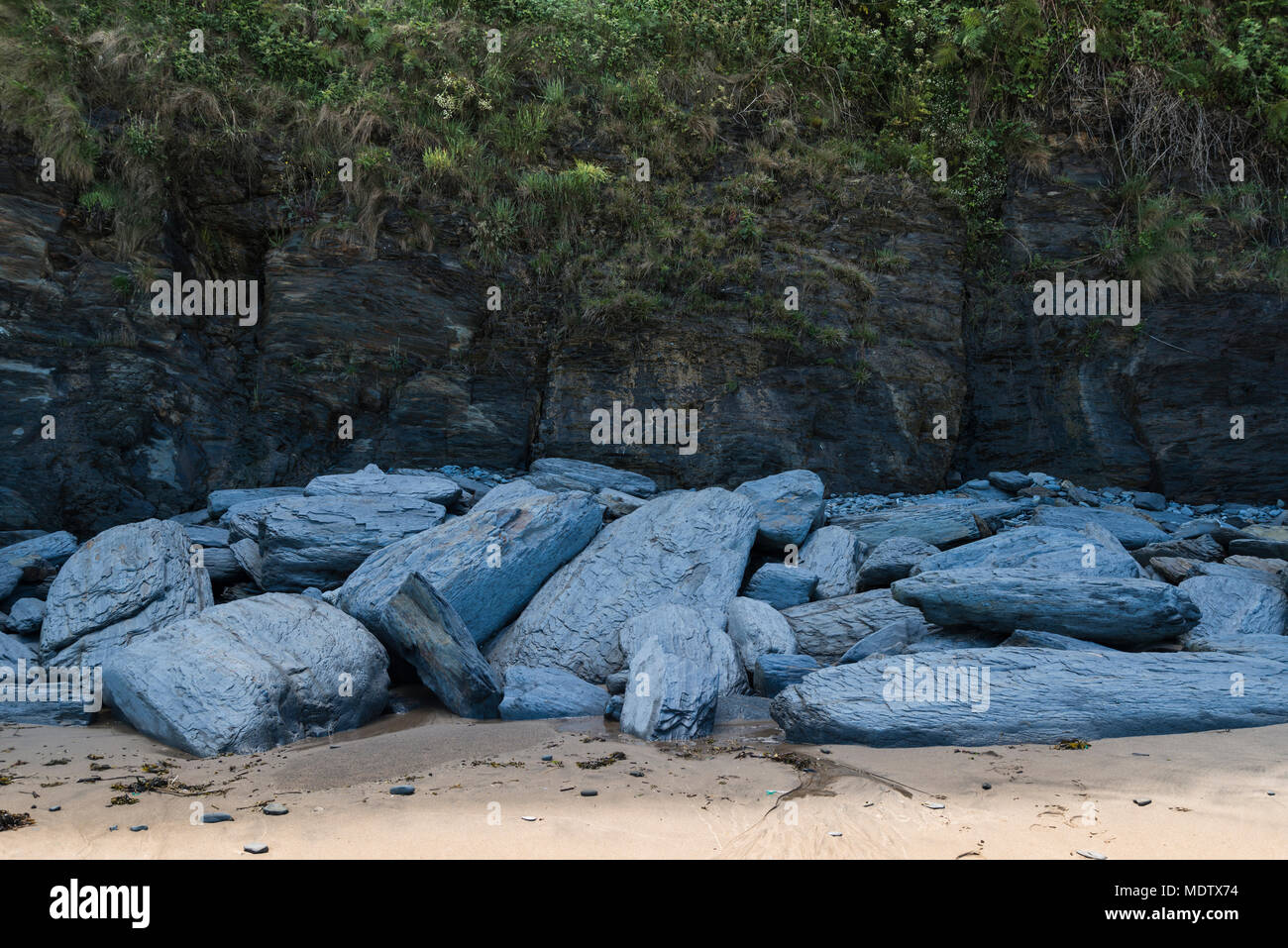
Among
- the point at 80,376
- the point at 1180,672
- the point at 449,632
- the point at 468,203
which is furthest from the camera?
the point at 468,203

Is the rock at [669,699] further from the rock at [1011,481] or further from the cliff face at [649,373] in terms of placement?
the rock at [1011,481]

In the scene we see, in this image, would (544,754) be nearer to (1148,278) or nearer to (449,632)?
(449,632)

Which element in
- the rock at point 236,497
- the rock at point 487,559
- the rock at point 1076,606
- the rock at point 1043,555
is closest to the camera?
the rock at point 1076,606

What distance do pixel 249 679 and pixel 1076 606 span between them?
476 centimetres

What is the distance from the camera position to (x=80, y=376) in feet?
28.9

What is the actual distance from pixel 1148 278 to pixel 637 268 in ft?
19.9

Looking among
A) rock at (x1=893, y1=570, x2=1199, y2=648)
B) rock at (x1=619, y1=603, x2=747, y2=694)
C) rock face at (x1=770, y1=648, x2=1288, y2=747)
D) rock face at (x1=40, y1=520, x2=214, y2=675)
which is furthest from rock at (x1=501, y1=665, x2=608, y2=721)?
rock face at (x1=40, y1=520, x2=214, y2=675)

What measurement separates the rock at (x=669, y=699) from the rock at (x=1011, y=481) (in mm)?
5877

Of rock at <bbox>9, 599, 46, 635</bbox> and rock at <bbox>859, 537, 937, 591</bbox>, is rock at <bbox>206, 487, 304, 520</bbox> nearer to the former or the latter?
rock at <bbox>9, 599, 46, 635</bbox>

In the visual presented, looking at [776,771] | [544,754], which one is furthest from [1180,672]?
[544,754]

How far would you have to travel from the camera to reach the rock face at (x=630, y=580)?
19.3ft

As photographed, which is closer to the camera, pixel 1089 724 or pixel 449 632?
pixel 1089 724

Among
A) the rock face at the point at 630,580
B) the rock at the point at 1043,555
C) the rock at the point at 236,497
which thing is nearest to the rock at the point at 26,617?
the rock at the point at 236,497

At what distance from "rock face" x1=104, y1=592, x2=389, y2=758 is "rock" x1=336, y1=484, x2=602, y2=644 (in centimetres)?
51
